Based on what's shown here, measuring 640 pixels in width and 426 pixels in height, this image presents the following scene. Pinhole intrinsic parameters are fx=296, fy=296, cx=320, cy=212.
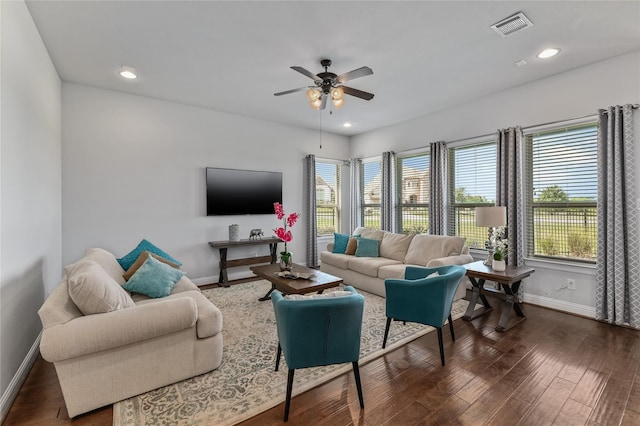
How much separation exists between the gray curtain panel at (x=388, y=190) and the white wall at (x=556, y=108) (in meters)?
1.16

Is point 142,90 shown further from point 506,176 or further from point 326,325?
point 506,176

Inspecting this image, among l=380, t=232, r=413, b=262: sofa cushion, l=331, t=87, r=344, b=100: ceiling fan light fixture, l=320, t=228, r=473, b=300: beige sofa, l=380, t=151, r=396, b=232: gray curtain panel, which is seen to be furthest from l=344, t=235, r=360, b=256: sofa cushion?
l=331, t=87, r=344, b=100: ceiling fan light fixture

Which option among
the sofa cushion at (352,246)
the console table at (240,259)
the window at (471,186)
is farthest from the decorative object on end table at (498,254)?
the console table at (240,259)

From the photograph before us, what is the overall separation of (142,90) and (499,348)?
17.6 feet

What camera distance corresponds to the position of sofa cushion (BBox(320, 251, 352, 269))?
190 inches

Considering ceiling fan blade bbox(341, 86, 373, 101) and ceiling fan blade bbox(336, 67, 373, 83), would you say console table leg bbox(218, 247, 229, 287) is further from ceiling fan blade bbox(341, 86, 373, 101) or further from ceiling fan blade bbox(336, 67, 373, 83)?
ceiling fan blade bbox(336, 67, 373, 83)

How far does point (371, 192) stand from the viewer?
6.61 metres

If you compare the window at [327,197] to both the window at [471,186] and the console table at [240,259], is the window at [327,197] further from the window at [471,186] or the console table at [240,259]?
the window at [471,186]

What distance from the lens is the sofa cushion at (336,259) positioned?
4.82 meters

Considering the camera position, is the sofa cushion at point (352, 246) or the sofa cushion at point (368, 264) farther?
the sofa cushion at point (352, 246)

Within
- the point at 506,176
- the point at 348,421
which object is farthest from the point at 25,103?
the point at 506,176

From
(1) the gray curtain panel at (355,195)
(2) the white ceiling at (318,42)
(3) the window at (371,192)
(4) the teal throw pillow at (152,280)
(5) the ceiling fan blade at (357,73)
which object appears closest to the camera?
(2) the white ceiling at (318,42)

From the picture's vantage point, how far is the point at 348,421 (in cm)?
183

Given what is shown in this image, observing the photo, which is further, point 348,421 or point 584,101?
point 584,101
